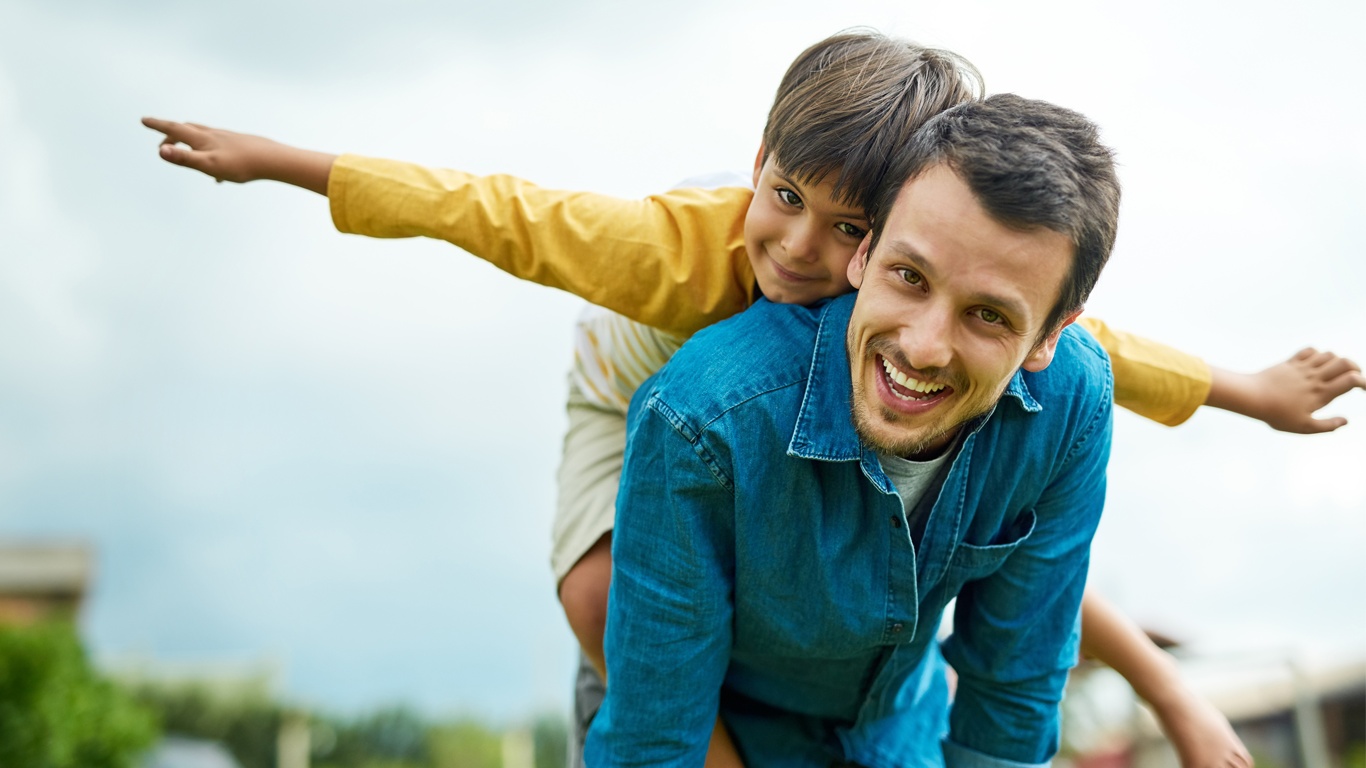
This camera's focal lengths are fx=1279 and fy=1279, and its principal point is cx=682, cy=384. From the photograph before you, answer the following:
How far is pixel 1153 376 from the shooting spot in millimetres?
2691

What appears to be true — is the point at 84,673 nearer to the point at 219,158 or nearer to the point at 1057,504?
the point at 219,158

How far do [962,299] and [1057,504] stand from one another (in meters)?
0.60

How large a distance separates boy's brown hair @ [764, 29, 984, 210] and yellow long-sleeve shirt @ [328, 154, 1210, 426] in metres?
0.23

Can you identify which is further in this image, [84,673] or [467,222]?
[84,673]

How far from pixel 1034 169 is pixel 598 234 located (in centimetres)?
89

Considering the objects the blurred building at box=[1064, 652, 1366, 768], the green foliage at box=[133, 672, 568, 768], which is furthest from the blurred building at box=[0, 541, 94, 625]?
the blurred building at box=[1064, 652, 1366, 768]

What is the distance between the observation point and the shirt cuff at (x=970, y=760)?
256cm

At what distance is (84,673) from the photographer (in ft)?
41.4

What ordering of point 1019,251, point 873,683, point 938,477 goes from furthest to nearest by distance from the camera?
point 873,683
point 938,477
point 1019,251

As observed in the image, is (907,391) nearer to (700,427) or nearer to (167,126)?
(700,427)

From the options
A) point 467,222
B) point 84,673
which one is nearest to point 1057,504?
point 467,222

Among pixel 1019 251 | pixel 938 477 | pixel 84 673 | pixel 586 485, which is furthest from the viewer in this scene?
pixel 84 673

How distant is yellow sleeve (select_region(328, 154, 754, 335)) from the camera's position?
246cm

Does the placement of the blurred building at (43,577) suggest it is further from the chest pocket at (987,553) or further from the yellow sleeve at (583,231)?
the chest pocket at (987,553)
